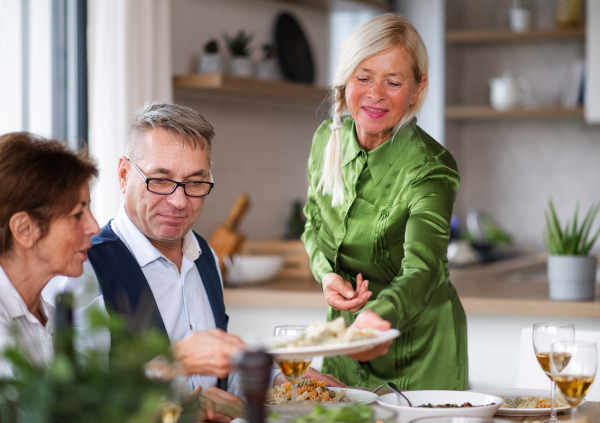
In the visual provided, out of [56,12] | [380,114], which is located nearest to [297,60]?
[56,12]

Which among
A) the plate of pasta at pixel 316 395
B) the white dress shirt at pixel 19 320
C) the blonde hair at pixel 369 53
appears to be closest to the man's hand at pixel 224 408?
the plate of pasta at pixel 316 395

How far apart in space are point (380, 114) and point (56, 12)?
186 cm

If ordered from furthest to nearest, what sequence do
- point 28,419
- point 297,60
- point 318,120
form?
1. point 318,120
2. point 297,60
3. point 28,419

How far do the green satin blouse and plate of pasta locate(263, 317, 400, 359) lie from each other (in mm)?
457

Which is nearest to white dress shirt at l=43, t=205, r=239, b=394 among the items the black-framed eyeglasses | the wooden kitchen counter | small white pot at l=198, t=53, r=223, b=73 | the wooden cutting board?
the black-framed eyeglasses

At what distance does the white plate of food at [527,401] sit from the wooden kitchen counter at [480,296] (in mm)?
1167

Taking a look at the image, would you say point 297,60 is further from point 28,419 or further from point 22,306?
point 28,419

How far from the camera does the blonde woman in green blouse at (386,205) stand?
1.90 m

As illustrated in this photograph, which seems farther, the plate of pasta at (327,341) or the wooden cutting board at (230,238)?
the wooden cutting board at (230,238)

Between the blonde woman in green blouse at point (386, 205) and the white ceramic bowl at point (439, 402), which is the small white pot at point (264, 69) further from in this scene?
the white ceramic bowl at point (439, 402)

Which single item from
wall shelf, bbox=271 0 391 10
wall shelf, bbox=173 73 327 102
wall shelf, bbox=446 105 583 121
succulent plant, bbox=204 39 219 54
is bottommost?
wall shelf, bbox=446 105 583 121

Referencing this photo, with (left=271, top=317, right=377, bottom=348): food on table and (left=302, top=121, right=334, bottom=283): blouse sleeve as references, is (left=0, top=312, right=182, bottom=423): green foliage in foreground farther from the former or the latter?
(left=302, top=121, right=334, bottom=283): blouse sleeve

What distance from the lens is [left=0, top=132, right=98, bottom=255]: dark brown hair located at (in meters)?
1.33

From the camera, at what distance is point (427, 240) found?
1.84m
